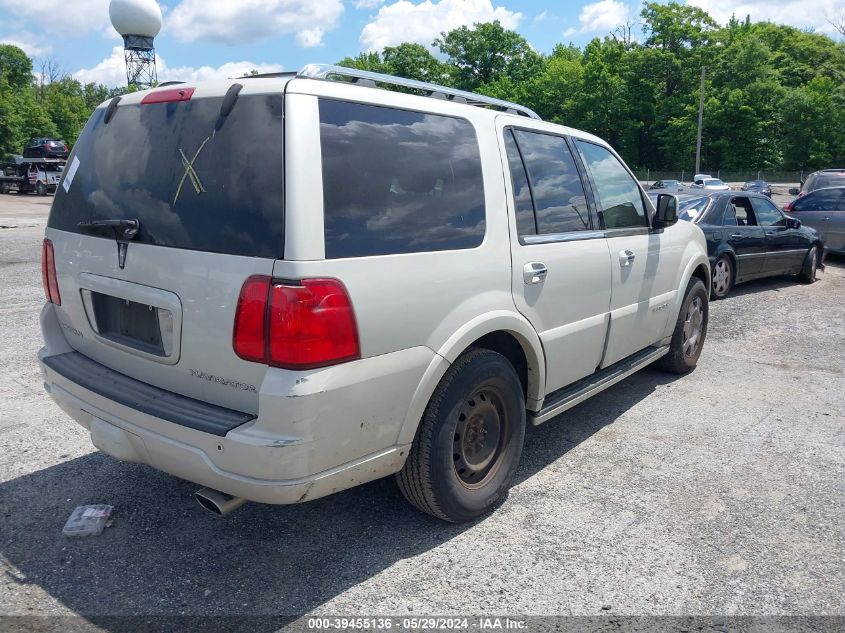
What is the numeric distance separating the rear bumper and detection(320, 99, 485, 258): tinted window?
0.49 meters

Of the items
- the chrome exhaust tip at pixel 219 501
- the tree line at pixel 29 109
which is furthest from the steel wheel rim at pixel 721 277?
the tree line at pixel 29 109

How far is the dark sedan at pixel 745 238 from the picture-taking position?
9.29m

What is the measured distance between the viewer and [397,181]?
2.87m

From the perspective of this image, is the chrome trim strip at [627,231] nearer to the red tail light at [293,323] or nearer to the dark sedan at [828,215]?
the red tail light at [293,323]

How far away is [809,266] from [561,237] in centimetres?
903

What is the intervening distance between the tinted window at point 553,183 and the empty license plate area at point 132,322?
199 centimetres

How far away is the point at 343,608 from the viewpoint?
2.71m

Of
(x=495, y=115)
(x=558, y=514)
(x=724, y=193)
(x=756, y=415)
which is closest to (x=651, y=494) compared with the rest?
(x=558, y=514)

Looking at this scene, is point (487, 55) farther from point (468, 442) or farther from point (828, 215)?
point (468, 442)

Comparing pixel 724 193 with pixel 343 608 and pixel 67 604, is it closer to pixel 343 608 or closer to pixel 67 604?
pixel 343 608

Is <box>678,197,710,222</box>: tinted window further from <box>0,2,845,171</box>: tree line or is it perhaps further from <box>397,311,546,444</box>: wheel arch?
<box>0,2,845,171</box>: tree line

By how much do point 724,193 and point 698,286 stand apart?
477cm

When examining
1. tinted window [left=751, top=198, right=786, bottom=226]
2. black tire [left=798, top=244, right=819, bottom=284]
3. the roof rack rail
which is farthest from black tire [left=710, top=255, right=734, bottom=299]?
the roof rack rail

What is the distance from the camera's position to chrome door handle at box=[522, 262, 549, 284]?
3.46 m
